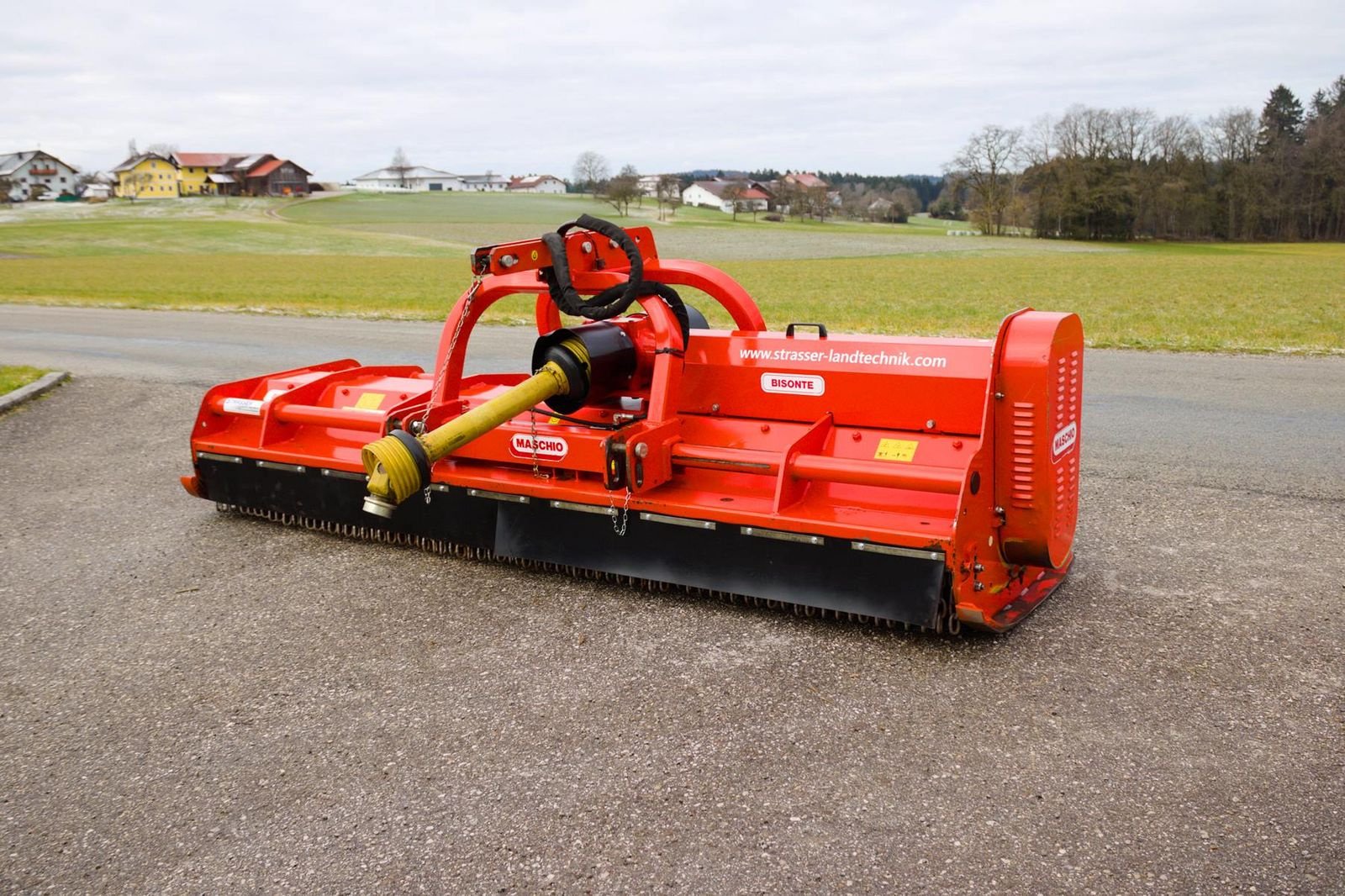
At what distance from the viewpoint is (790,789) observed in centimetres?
310

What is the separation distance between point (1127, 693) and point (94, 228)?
236 feet

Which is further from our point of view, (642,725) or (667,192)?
(667,192)

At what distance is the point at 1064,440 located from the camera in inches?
170

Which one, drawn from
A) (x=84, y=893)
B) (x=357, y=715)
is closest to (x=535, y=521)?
(x=357, y=715)

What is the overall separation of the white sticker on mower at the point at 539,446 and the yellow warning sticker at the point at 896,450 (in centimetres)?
142

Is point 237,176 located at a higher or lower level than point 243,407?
higher

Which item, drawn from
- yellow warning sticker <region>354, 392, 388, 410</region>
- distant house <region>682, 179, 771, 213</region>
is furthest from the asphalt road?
distant house <region>682, 179, 771, 213</region>

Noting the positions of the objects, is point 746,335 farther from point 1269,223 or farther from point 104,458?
point 1269,223

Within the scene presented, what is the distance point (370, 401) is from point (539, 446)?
4.78ft

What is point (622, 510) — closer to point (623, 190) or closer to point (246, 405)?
point (246, 405)

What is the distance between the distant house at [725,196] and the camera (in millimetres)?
102688

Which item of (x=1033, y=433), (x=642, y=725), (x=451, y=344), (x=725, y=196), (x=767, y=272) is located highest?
(x=725, y=196)

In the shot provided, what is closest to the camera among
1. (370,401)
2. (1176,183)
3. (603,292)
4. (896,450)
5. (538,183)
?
(896,450)

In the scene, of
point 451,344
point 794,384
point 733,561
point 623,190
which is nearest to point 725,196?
point 623,190
